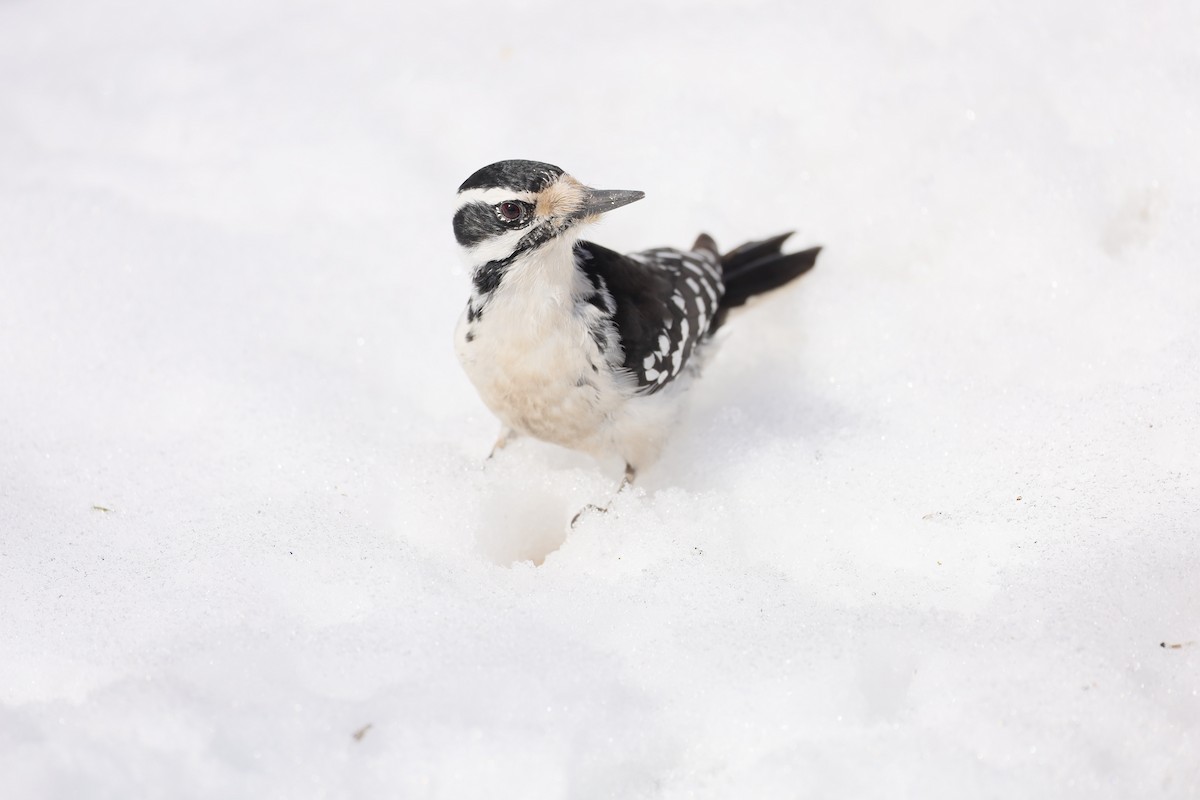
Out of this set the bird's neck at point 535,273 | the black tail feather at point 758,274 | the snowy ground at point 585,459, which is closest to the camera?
the snowy ground at point 585,459

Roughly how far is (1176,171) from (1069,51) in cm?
96

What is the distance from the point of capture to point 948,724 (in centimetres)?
277

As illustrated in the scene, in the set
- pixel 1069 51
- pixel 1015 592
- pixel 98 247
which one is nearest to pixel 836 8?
pixel 1069 51

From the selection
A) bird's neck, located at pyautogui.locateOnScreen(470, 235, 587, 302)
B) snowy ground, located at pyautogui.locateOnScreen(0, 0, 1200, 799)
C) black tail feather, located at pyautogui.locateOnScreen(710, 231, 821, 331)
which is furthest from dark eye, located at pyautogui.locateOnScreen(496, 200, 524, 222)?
black tail feather, located at pyautogui.locateOnScreen(710, 231, 821, 331)

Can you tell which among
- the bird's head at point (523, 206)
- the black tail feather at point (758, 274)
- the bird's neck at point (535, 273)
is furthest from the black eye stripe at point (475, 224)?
the black tail feather at point (758, 274)

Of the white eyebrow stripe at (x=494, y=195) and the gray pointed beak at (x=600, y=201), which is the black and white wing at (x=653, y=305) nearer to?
the gray pointed beak at (x=600, y=201)

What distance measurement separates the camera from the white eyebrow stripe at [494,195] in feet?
11.5

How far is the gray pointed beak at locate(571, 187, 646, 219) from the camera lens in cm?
360

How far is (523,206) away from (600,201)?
11.4 inches

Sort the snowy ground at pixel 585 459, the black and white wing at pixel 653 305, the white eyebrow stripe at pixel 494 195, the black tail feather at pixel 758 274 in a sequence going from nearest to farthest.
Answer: the snowy ground at pixel 585 459
the white eyebrow stripe at pixel 494 195
the black and white wing at pixel 653 305
the black tail feather at pixel 758 274

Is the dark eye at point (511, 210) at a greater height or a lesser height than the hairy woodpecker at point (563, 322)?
greater

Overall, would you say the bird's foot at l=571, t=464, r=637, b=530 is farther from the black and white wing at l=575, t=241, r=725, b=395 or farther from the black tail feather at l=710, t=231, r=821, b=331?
the black tail feather at l=710, t=231, r=821, b=331

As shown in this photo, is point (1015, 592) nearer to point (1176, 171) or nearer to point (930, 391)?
point (930, 391)

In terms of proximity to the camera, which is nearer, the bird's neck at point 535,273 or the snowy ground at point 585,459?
the snowy ground at point 585,459
